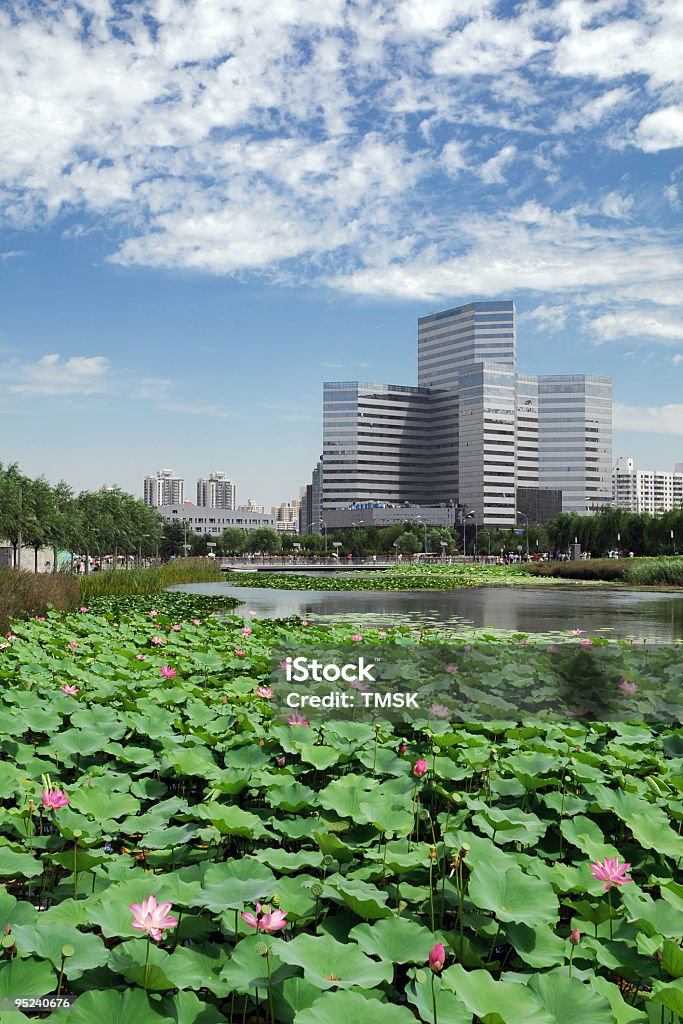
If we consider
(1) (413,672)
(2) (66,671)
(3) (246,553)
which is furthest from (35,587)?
(3) (246,553)

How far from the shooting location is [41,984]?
188 cm

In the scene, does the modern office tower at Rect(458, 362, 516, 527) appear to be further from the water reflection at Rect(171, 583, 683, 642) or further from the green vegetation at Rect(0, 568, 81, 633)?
the green vegetation at Rect(0, 568, 81, 633)

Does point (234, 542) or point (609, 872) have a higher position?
point (609, 872)

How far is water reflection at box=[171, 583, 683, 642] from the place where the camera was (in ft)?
47.7

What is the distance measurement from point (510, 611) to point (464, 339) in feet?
429

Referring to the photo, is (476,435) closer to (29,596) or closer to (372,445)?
(372,445)

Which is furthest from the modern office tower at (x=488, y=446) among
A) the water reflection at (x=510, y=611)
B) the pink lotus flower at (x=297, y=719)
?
the pink lotus flower at (x=297, y=719)

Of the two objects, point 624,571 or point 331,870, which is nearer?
point 331,870

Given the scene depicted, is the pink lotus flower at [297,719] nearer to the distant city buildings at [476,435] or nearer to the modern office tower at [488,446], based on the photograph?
the modern office tower at [488,446]

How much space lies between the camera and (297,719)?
14.8 feet

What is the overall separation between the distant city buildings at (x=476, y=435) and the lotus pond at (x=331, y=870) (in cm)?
12907

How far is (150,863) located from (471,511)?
12959 cm

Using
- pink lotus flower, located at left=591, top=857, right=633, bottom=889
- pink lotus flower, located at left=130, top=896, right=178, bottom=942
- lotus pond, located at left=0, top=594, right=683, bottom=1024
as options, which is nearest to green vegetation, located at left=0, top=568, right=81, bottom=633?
lotus pond, located at left=0, top=594, right=683, bottom=1024

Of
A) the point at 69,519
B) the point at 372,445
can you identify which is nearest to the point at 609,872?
the point at 69,519
